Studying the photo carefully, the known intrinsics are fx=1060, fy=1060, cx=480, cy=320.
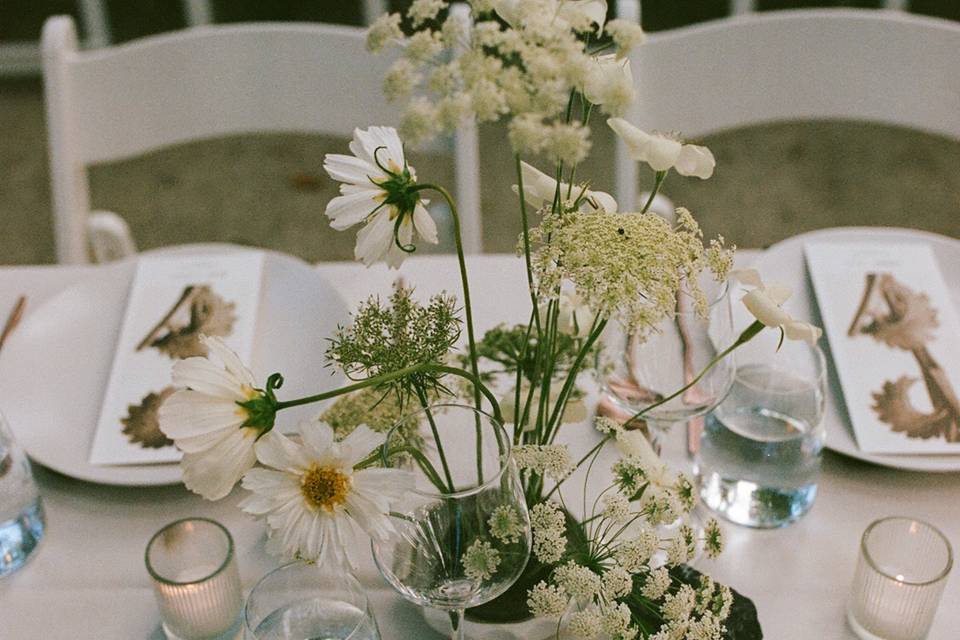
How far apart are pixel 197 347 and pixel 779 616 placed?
63 centimetres

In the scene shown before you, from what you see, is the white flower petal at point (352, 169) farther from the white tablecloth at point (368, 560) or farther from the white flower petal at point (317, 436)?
the white tablecloth at point (368, 560)

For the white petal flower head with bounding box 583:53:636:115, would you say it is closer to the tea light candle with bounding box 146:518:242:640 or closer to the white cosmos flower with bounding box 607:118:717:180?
the white cosmos flower with bounding box 607:118:717:180

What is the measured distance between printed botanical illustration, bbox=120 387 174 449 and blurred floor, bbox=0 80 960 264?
139 centimetres

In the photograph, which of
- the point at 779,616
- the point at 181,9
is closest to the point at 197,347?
the point at 779,616

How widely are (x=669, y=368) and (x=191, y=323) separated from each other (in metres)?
0.54

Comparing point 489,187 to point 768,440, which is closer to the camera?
point 768,440

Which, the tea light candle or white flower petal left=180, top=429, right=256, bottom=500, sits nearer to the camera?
white flower petal left=180, top=429, right=256, bottom=500

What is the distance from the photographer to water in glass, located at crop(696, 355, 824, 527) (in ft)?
2.90

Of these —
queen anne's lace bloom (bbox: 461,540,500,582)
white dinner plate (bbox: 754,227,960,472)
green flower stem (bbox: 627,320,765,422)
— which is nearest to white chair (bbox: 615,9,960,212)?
white dinner plate (bbox: 754,227,960,472)

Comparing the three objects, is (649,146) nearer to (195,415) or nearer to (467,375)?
(467,375)

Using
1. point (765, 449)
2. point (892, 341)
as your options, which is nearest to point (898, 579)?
point (765, 449)

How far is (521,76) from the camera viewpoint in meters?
0.54

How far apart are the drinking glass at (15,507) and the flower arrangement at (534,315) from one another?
360mm

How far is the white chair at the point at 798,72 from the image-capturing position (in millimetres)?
1404
